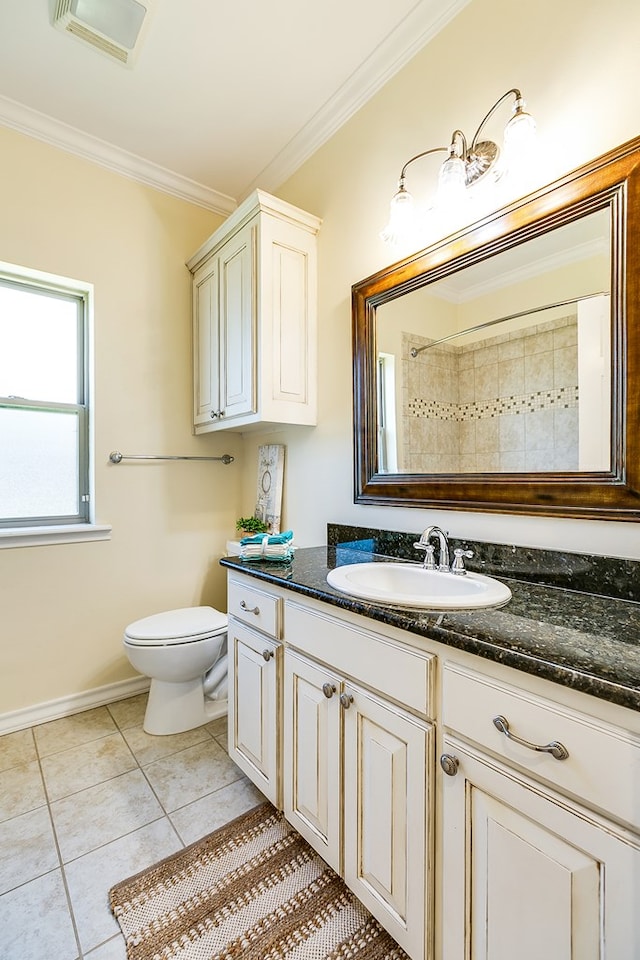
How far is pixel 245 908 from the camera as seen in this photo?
1.14 meters

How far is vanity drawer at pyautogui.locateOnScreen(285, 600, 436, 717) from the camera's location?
0.91 m

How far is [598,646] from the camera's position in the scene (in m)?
0.75

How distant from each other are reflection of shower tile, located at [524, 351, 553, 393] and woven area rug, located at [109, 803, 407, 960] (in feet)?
4.80

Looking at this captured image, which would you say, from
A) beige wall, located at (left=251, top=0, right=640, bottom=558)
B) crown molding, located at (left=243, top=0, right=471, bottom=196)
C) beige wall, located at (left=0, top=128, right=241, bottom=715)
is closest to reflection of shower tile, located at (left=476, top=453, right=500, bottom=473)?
beige wall, located at (left=251, top=0, right=640, bottom=558)

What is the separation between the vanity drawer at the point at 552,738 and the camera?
625 millimetres

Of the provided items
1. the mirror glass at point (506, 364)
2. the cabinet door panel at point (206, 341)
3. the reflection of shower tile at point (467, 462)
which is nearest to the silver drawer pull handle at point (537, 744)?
the mirror glass at point (506, 364)

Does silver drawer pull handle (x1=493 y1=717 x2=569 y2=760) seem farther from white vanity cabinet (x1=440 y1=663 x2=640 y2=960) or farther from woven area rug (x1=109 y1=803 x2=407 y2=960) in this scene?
woven area rug (x1=109 y1=803 x2=407 y2=960)

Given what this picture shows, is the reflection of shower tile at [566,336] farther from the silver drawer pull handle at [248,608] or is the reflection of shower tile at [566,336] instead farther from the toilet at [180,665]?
the toilet at [180,665]

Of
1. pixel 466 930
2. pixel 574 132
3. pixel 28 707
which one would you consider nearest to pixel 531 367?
pixel 574 132

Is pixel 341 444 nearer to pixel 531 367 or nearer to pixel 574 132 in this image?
pixel 531 367

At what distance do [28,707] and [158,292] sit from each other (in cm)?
217

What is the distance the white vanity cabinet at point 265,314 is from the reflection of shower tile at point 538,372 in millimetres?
1005

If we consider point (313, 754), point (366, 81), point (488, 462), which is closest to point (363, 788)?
point (313, 754)

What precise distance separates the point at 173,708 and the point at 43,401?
1.60 m
